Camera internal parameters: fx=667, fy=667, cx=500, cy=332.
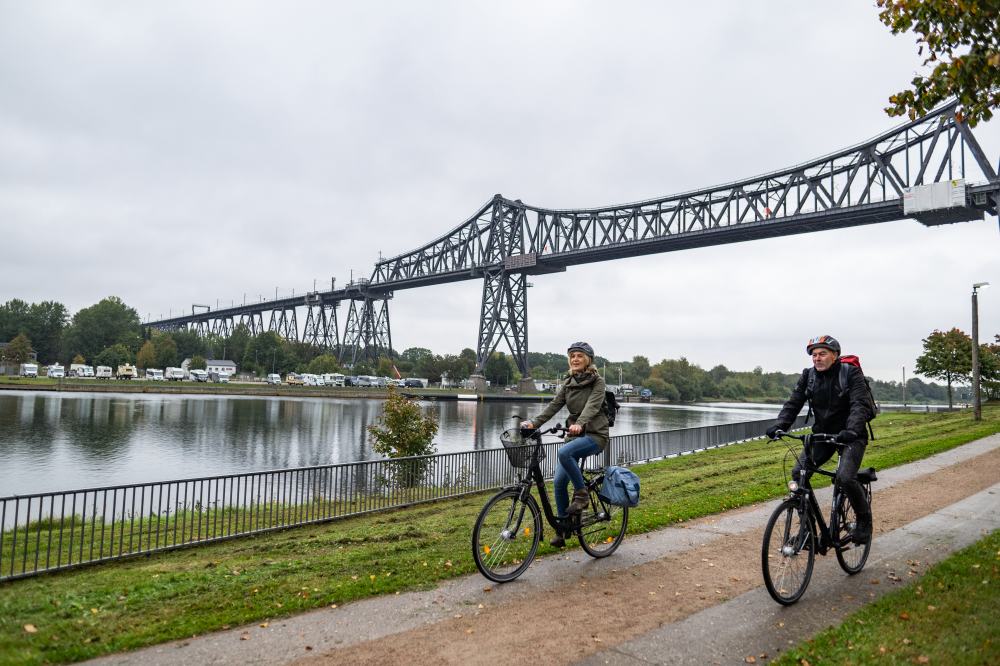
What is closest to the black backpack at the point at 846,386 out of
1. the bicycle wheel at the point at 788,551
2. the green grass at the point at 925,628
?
the bicycle wheel at the point at 788,551

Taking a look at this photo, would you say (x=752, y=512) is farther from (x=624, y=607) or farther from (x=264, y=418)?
(x=264, y=418)

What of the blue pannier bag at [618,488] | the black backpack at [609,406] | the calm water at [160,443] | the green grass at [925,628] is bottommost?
the calm water at [160,443]

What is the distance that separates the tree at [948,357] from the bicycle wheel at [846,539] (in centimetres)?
4014

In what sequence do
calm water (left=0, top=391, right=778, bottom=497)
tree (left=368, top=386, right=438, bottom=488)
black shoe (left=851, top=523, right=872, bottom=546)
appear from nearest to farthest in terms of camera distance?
black shoe (left=851, top=523, right=872, bottom=546)
tree (left=368, top=386, right=438, bottom=488)
calm water (left=0, top=391, right=778, bottom=497)

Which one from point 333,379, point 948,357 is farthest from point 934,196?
point 333,379

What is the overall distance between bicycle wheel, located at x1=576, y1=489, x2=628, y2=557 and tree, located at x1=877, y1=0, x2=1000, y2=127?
4.92 m

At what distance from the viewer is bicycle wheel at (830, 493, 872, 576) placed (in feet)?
17.9

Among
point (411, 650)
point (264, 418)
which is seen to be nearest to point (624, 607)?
point (411, 650)

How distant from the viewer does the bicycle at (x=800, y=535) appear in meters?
4.86

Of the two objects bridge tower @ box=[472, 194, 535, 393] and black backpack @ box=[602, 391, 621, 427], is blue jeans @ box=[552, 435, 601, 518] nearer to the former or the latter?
black backpack @ box=[602, 391, 621, 427]

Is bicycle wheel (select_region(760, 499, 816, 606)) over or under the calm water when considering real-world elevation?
over

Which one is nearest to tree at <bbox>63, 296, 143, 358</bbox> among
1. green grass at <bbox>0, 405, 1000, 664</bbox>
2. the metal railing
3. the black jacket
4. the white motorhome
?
the white motorhome

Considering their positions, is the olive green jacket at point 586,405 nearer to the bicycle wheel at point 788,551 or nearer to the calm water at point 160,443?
the bicycle wheel at point 788,551

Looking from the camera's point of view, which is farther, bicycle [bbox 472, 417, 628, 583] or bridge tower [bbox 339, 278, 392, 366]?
bridge tower [bbox 339, 278, 392, 366]
